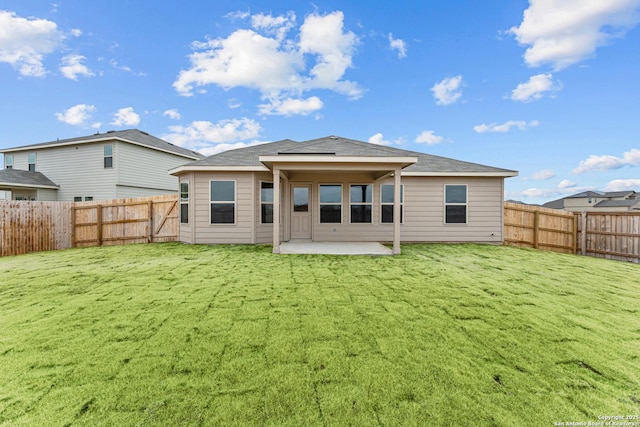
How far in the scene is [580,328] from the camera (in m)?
3.29

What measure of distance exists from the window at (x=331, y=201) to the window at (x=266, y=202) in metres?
1.88

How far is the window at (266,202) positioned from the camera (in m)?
9.67

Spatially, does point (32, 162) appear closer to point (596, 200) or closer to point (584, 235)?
point (584, 235)

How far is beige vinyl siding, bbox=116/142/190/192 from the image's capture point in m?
14.6

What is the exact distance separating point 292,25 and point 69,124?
692 inches

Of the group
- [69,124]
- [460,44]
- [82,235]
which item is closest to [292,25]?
[460,44]

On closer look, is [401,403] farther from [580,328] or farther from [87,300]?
[87,300]

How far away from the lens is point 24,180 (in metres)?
14.8

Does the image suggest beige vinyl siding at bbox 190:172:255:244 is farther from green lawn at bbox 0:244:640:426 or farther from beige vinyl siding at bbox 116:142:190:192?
beige vinyl siding at bbox 116:142:190:192

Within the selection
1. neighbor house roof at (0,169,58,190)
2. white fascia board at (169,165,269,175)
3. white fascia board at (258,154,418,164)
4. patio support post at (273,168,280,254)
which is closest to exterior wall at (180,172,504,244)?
white fascia board at (169,165,269,175)

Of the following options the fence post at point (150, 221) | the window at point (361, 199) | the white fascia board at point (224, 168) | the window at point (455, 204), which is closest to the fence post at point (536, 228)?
the window at point (455, 204)

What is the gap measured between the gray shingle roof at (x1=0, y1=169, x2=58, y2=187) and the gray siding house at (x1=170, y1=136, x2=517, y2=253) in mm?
11355

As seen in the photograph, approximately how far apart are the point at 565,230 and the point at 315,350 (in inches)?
466

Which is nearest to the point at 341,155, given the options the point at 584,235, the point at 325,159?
the point at 325,159
